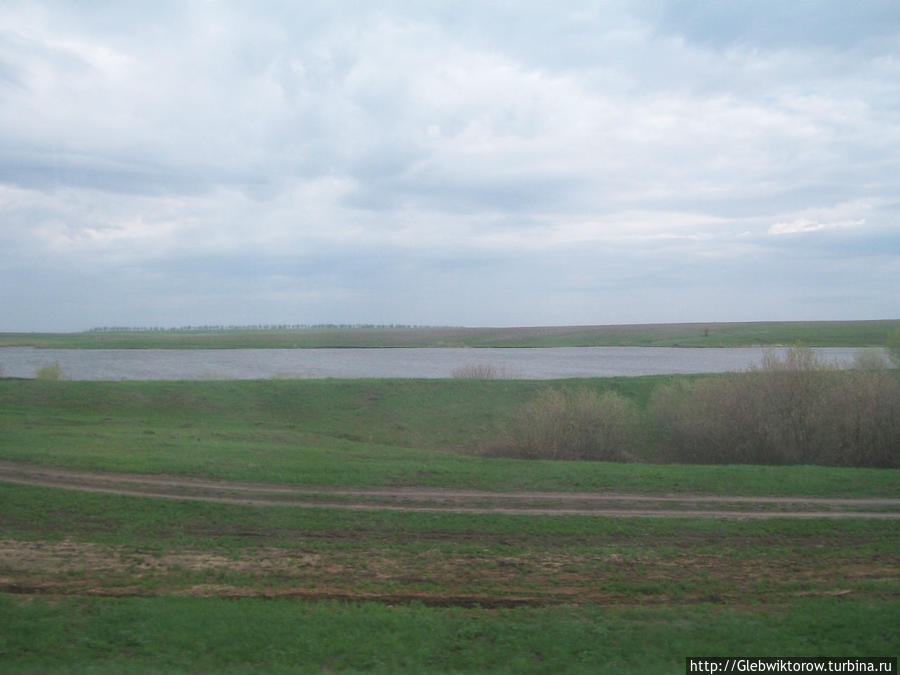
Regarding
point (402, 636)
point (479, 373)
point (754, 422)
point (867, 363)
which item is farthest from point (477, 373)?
point (402, 636)

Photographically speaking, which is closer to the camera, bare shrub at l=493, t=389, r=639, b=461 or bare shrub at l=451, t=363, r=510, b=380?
bare shrub at l=493, t=389, r=639, b=461

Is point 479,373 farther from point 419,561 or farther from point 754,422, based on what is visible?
point 419,561

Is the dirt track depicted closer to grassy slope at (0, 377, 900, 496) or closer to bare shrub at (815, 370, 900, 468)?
grassy slope at (0, 377, 900, 496)

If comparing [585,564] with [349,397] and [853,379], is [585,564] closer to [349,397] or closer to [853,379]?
[853,379]

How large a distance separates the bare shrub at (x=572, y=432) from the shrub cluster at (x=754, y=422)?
0.04m

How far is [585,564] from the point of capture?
10133mm

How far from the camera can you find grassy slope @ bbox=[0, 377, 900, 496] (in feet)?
52.4

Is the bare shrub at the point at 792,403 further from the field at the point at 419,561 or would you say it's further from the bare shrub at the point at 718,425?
the field at the point at 419,561

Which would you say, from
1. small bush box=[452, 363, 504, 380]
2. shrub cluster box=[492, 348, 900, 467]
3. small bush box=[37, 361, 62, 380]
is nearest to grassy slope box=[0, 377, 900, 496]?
shrub cluster box=[492, 348, 900, 467]

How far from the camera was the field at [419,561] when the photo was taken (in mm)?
7133

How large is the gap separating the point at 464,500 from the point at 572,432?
11.0 meters

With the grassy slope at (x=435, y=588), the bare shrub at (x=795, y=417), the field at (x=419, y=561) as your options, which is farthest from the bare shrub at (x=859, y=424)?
the grassy slope at (x=435, y=588)

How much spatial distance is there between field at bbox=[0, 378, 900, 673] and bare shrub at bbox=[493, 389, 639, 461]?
5.30m

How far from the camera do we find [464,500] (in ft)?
46.2
